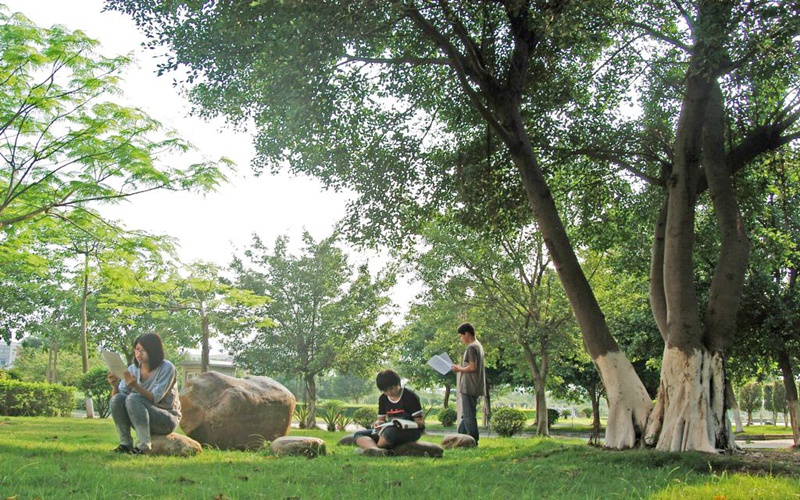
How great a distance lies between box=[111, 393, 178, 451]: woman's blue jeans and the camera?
7.32 metres

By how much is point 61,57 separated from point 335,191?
6997mm

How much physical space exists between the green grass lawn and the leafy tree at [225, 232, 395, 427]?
16752 millimetres

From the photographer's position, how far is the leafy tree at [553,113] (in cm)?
848

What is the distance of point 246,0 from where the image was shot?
8.34m

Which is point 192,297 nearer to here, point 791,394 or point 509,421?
point 509,421

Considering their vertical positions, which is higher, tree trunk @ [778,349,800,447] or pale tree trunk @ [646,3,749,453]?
pale tree trunk @ [646,3,749,453]

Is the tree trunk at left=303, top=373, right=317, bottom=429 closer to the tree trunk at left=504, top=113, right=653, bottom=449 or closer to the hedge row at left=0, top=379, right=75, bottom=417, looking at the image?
the hedge row at left=0, top=379, right=75, bottom=417

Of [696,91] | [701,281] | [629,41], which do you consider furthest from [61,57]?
[701,281]

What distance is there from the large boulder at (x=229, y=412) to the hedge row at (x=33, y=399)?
16015mm

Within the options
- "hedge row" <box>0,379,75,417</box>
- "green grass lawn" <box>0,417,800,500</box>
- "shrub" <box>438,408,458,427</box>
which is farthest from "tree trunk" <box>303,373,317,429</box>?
"green grass lawn" <box>0,417,800,500</box>

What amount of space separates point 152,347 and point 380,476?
3.57 metres

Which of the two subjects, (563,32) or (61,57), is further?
(61,57)

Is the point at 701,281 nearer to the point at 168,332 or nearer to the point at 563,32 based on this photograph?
the point at 563,32

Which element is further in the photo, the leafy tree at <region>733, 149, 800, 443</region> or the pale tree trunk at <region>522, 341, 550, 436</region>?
the pale tree trunk at <region>522, 341, 550, 436</region>
